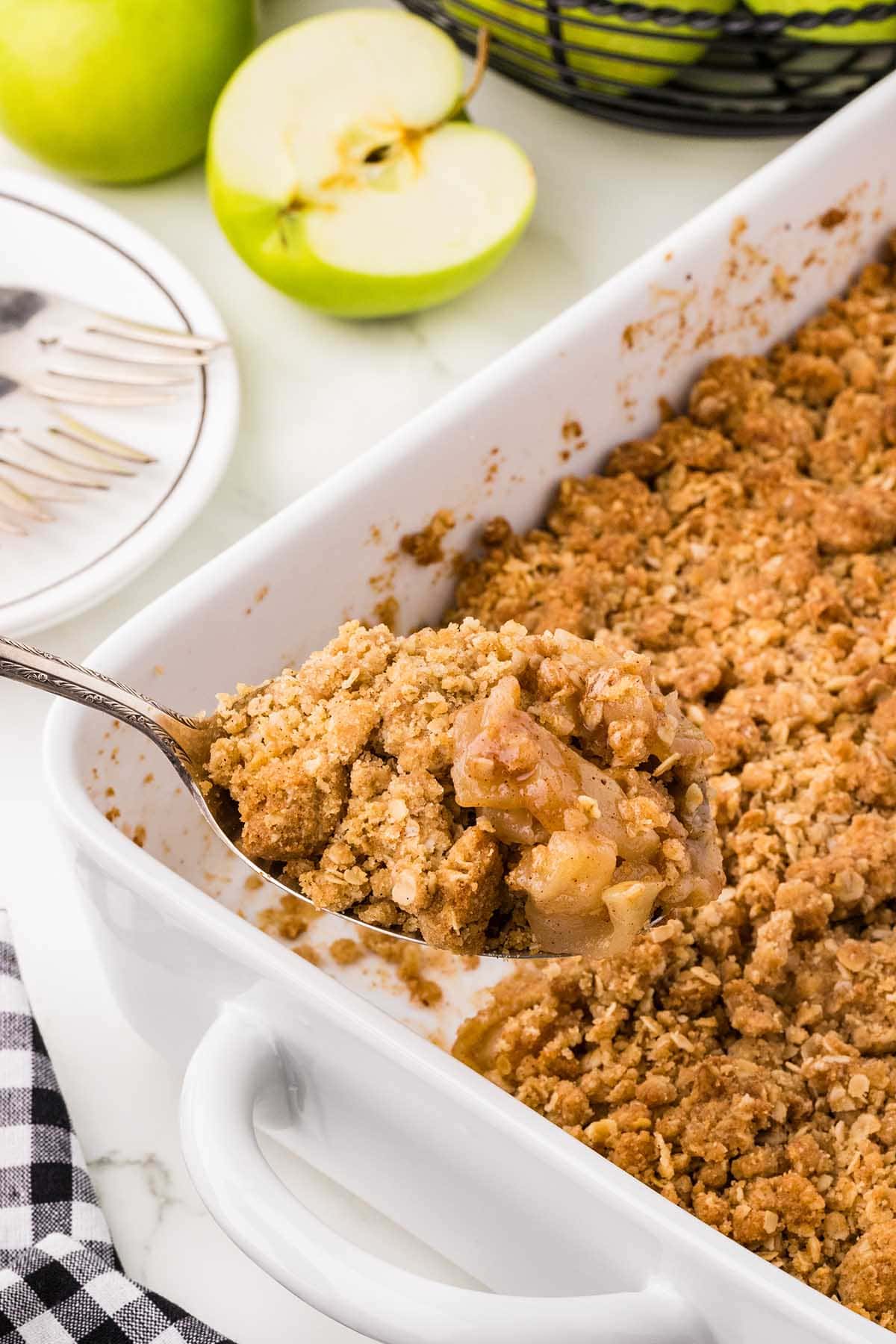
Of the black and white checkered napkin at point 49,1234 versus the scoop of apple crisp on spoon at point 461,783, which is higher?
the scoop of apple crisp on spoon at point 461,783

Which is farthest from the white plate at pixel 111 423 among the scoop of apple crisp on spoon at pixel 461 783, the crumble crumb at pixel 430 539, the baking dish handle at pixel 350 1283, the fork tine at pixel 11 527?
the baking dish handle at pixel 350 1283

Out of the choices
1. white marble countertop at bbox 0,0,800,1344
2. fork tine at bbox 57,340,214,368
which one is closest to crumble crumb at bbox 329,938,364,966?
white marble countertop at bbox 0,0,800,1344

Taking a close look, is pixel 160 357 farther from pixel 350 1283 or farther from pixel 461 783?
pixel 350 1283

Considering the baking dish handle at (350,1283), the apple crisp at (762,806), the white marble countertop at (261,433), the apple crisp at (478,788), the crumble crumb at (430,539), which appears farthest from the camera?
the crumble crumb at (430,539)

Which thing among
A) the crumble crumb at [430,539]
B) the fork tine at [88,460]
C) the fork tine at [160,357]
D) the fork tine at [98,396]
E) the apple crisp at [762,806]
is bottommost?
the apple crisp at [762,806]

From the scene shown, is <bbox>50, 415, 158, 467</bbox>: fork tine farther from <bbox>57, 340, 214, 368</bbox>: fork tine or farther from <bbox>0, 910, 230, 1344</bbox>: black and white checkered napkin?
<bbox>0, 910, 230, 1344</bbox>: black and white checkered napkin

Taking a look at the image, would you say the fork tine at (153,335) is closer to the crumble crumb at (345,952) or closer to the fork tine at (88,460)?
the fork tine at (88,460)

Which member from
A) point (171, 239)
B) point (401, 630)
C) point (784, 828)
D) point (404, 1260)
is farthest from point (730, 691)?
point (171, 239)
